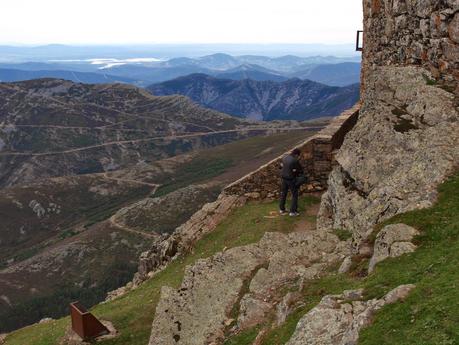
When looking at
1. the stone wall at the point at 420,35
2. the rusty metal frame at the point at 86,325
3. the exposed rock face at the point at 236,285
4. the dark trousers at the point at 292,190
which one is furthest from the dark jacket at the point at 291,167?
the rusty metal frame at the point at 86,325

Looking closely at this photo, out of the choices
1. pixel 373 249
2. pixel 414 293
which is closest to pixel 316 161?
pixel 373 249

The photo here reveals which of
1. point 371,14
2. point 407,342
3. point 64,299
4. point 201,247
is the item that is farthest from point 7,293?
point 407,342

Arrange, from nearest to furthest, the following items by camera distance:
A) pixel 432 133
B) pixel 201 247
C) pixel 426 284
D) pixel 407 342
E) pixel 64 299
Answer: pixel 407 342 < pixel 426 284 < pixel 432 133 < pixel 201 247 < pixel 64 299

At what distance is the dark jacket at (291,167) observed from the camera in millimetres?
28509

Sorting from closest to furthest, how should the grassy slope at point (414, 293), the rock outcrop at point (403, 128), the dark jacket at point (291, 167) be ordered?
the grassy slope at point (414, 293), the rock outcrop at point (403, 128), the dark jacket at point (291, 167)

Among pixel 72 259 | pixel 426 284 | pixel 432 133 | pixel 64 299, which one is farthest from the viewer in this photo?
pixel 72 259

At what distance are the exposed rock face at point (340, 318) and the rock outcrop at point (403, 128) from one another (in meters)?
4.71

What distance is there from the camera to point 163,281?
29.6 meters

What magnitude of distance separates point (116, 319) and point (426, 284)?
1689cm

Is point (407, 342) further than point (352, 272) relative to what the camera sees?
No

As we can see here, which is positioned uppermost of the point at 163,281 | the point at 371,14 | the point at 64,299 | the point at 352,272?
the point at 371,14

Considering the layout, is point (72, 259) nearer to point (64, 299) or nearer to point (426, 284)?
point (64, 299)

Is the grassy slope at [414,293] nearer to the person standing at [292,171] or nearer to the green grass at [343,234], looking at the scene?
the green grass at [343,234]

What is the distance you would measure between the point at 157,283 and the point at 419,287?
20560 mm
